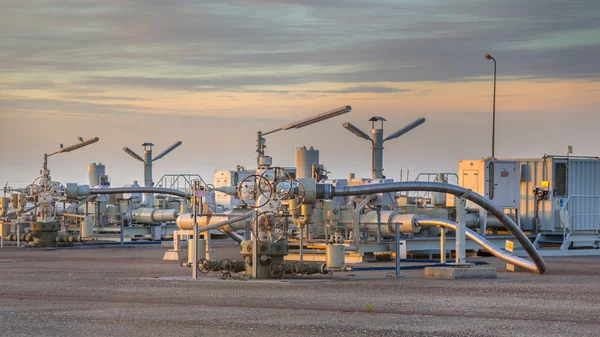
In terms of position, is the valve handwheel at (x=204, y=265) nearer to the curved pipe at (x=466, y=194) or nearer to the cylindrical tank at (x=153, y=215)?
the curved pipe at (x=466, y=194)

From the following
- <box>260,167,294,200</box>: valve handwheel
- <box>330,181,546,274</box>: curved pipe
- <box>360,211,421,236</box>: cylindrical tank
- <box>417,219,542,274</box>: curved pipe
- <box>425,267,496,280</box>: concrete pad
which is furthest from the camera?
<box>360,211,421,236</box>: cylindrical tank

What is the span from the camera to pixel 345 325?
1468cm

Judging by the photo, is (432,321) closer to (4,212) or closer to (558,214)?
(558,214)

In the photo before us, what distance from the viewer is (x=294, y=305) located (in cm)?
1723

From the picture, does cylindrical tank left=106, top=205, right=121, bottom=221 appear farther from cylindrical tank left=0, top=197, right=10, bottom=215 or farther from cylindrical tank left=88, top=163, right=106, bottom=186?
cylindrical tank left=88, top=163, right=106, bottom=186

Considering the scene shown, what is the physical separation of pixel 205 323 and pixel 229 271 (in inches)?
337

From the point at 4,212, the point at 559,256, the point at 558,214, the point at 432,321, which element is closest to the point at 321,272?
the point at 432,321

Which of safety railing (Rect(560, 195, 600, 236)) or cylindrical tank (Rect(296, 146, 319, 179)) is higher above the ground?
cylindrical tank (Rect(296, 146, 319, 179))

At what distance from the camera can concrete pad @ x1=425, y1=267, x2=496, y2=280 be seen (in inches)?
901

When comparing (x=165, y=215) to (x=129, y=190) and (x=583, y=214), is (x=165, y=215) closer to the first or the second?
(x=129, y=190)

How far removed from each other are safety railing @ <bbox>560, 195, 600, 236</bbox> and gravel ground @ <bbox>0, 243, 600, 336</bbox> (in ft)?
33.6

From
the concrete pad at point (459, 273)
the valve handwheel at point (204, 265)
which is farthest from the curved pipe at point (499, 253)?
the valve handwheel at point (204, 265)

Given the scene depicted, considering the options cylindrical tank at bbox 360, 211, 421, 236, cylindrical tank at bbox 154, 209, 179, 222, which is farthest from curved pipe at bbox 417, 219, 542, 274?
cylindrical tank at bbox 154, 209, 179, 222

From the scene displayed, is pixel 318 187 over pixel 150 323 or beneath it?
over
